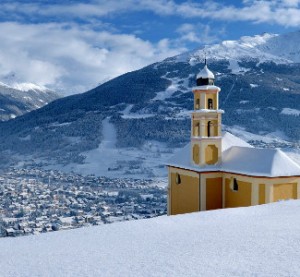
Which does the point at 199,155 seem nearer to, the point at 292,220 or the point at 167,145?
the point at 292,220

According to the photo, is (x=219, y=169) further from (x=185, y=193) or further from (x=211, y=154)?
(x=185, y=193)

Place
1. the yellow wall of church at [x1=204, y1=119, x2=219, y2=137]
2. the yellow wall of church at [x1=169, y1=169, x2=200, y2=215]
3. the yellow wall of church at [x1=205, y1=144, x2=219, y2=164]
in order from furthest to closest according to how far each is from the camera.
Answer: the yellow wall of church at [x1=169, y1=169, x2=200, y2=215], the yellow wall of church at [x1=204, y1=119, x2=219, y2=137], the yellow wall of church at [x1=205, y1=144, x2=219, y2=164]

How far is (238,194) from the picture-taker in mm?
28891

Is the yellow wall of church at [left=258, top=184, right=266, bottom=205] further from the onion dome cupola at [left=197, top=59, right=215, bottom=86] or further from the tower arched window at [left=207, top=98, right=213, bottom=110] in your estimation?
the onion dome cupola at [left=197, top=59, right=215, bottom=86]

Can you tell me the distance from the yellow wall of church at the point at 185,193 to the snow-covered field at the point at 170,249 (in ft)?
44.9

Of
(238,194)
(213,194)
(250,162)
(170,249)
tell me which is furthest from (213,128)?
(170,249)

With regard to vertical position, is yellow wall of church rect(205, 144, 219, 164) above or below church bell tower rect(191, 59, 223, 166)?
below

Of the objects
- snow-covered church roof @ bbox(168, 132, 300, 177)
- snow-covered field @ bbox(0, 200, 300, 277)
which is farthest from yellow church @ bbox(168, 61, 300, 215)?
snow-covered field @ bbox(0, 200, 300, 277)

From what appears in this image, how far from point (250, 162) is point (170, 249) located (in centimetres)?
1728

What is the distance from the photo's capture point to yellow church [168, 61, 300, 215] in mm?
27531

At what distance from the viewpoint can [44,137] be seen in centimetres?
19625

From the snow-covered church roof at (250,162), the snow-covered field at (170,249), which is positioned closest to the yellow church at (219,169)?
the snow-covered church roof at (250,162)

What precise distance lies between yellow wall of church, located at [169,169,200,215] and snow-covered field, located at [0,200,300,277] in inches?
538

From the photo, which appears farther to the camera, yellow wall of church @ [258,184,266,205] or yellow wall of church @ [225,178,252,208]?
yellow wall of church @ [225,178,252,208]
